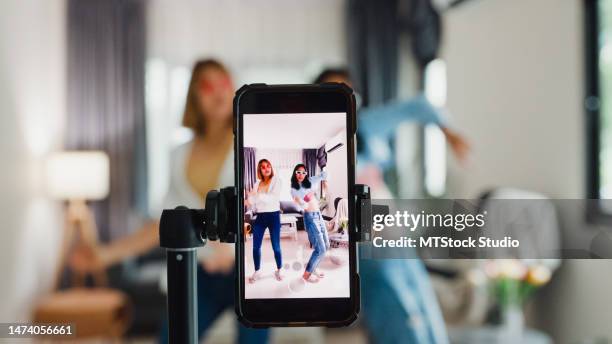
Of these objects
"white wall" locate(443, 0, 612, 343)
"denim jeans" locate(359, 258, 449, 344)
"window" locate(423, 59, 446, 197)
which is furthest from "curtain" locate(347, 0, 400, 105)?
"denim jeans" locate(359, 258, 449, 344)

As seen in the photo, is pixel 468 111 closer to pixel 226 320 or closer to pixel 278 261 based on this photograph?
pixel 226 320

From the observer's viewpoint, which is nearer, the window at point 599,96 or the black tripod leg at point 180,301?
the black tripod leg at point 180,301

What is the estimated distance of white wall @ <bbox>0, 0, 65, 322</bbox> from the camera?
1795 mm

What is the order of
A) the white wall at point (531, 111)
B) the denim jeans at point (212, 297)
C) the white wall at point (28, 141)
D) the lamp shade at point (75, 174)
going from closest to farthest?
the denim jeans at point (212, 297) < the white wall at point (531, 111) < the white wall at point (28, 141) < the lamp shade at point (75, 174)

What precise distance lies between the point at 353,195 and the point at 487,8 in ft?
5.80

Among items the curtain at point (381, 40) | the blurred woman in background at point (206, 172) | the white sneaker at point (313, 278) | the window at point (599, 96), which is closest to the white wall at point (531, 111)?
the window at point (599, 96)

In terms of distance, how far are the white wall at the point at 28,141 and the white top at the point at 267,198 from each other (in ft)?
4.94

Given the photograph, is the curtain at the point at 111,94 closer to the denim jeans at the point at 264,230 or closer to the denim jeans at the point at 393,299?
the denim jeans at the point at 393,299

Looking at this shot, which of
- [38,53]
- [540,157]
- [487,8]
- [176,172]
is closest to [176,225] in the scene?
[176,172]

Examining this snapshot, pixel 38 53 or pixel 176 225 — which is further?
pixel 38 53

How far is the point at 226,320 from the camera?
2129 mm

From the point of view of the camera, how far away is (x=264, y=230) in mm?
257

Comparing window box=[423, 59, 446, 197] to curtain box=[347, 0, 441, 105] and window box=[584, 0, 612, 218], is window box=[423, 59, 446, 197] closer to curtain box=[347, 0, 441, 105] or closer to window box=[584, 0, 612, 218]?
curtain box=[347, 0, 441, 105]

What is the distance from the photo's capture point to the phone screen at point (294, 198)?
0.25 meters
